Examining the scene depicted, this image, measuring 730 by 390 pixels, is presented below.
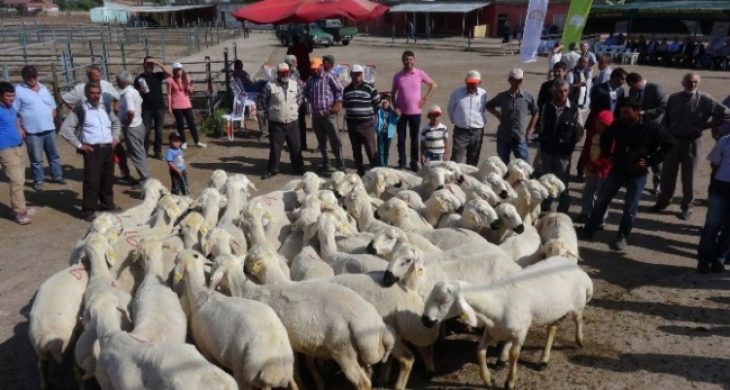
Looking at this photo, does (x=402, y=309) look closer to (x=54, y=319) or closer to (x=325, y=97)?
(x=54, y=319)

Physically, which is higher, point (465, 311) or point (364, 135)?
point (364, 135)

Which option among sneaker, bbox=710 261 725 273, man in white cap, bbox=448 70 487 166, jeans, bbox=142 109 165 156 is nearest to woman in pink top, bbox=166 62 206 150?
jeans, bbox=142 109 165 156

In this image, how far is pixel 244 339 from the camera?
497 cm

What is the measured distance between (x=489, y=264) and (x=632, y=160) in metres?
3.67

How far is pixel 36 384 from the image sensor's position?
233 inches

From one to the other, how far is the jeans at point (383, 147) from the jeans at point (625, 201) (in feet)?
15.9

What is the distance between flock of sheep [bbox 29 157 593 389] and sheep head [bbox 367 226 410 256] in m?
0.01

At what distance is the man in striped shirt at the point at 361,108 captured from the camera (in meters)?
11.7

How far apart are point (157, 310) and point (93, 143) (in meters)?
5.79

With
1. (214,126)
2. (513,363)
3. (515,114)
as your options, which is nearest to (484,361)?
(513,363)

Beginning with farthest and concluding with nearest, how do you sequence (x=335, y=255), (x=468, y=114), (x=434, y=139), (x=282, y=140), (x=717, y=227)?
(x=282, y=140)
(x=434, y=139)
(x=468, y=114)
(x=717, y=227)
(x=335, y=255)

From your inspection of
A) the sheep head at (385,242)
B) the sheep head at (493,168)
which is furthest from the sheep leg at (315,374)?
the sheep head at (493,168)

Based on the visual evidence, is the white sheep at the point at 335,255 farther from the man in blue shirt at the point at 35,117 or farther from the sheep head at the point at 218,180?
the man in blue shirt at the point at 35,117

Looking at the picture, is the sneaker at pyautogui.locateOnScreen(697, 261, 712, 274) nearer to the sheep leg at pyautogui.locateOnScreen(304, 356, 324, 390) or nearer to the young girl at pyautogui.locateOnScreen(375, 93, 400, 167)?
the sheep leg at pyautogui.locateOnScreen(304, 356, 324, 390)
